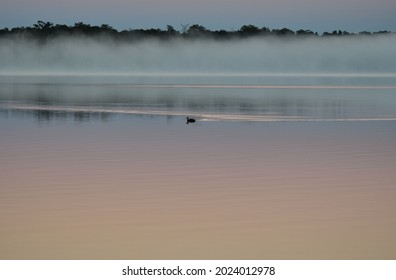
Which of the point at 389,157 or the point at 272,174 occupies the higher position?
the point at 389,157

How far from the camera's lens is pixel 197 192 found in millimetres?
28891

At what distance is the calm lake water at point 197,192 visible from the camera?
72.3 feet

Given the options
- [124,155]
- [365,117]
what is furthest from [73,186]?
[365,117]

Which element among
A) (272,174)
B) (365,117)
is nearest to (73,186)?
(272,174)

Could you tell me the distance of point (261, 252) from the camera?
2133 centimetres

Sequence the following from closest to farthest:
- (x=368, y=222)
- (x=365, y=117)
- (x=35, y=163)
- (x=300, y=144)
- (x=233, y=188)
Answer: (x=368, y=222)
(x=233, y=188)
(x=35, y=163)
(x=300, y=144)
(x=365, y=117)

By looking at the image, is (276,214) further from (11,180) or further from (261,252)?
(11,180)

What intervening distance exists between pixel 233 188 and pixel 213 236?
22.6ft

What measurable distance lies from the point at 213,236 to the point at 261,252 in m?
1.78

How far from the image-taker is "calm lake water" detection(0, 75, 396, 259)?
72.3ft

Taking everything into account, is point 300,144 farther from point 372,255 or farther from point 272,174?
point 372,255
